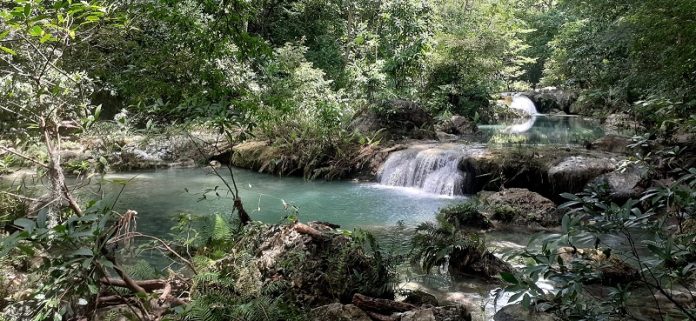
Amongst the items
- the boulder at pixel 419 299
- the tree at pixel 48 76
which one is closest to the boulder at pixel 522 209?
the boulder at pixel 419 299

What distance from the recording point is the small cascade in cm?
1035

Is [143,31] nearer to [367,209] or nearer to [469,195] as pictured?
[367,209]

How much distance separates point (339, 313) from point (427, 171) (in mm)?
8034

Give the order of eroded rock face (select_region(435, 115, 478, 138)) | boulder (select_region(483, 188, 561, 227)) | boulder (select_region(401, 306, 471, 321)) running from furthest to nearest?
1. eroded rock face (select_region(435, 115, 478, 138))
2. boulder (select_region(483, 188, 561, 227))
3. boulder (select_region(401, 306, 471, 321))

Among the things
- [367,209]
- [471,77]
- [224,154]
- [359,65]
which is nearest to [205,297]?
[367,209]

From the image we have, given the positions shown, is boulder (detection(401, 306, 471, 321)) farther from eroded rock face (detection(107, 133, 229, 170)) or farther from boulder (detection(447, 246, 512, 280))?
eroded rock face (detection(107, 133, 229, 170))

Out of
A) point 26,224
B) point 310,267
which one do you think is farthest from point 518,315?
point 26,224

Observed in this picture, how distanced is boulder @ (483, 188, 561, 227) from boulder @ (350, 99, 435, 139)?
580cm

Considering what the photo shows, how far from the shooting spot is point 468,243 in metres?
5.02

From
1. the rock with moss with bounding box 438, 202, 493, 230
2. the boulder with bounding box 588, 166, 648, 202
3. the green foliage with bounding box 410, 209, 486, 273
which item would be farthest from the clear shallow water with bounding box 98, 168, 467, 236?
the boulder with bounding box 588, 166, 648, 202

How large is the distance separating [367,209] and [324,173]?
3427 mm

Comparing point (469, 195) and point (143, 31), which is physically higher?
point (143, 31)

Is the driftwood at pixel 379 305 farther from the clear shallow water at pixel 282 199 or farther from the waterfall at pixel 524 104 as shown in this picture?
the waterfall at pixel 524 104

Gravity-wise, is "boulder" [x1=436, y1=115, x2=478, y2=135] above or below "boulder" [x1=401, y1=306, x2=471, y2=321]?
above
